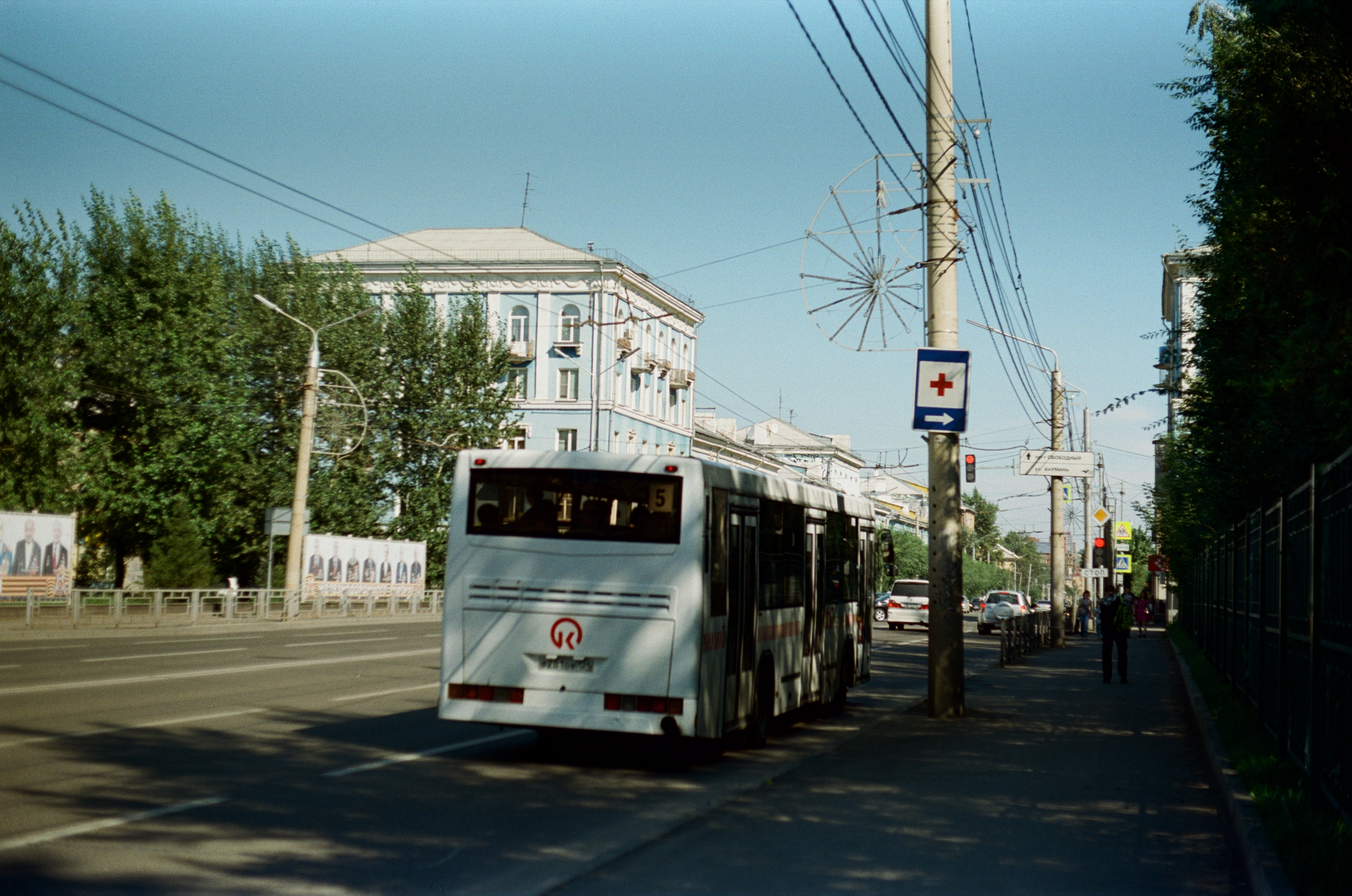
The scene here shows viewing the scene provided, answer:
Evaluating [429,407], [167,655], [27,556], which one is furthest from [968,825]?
[429,407]

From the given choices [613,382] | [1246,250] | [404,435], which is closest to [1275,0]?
[1246,250]

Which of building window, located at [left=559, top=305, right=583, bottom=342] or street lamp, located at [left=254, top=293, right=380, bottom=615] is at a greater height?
building window, located at [left=559, top=305, right=583, bottom=342]

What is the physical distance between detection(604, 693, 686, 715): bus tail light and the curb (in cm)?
415

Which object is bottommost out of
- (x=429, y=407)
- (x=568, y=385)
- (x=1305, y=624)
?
(x=1305, y=624)

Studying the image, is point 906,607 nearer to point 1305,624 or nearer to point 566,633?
point 1305,624

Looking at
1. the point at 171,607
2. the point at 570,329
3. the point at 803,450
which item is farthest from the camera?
the point at 803,450

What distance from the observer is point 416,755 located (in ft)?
38.3

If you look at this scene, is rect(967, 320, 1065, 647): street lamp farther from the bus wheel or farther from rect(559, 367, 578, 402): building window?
rect(559, 367, 578, 402): building window

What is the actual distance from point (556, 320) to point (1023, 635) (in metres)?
41.6

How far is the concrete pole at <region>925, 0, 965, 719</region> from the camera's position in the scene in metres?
17.0

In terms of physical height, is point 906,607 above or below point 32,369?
below

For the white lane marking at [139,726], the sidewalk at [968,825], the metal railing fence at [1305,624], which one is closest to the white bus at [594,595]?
the sidewalk at [968,825]

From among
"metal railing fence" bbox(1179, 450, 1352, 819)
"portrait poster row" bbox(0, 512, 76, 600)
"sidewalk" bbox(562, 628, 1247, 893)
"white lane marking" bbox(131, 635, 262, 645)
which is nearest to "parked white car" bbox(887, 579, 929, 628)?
"white lane marking" bbox(131, 635, 262, 645)

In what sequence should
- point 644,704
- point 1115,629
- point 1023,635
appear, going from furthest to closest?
point 1023,635 → point 1115,629 → point 644,704
